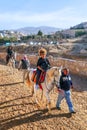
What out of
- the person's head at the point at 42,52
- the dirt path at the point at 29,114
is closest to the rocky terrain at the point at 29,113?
the dirt path at the point at 29,114

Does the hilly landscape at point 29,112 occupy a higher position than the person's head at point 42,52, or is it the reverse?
the person's head at point 42,52

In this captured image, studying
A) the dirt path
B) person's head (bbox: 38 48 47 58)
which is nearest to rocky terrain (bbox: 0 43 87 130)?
the dirt path

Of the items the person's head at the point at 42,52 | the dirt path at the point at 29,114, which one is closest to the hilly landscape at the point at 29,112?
the dirt path at the point at 29,114

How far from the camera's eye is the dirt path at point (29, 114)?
8.87 meters

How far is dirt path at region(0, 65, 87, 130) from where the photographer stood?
887 cm

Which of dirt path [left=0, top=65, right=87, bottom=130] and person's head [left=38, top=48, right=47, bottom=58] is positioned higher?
person's head [left=38, top=48, right=47, bottom=58]

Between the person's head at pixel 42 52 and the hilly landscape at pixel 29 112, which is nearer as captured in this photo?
the hilly landscape at pixel 29 112

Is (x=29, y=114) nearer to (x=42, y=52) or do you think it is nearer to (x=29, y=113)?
(x=29, y=113)

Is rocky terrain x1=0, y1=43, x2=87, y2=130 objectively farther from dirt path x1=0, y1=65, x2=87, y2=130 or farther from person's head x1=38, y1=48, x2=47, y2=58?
person's head x1=38, y1=48, x2=47, y2=58

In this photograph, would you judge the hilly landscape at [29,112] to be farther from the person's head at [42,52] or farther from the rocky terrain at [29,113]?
the person's head at [42,52]

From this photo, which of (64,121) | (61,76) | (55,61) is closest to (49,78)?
(61,76)

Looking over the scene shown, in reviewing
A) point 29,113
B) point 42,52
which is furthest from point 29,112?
point 42,52

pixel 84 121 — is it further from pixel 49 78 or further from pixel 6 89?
pixel 6 89

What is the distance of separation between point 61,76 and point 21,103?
1.70 meters
